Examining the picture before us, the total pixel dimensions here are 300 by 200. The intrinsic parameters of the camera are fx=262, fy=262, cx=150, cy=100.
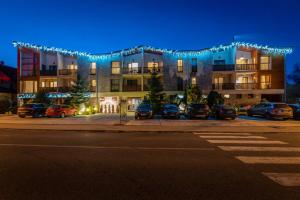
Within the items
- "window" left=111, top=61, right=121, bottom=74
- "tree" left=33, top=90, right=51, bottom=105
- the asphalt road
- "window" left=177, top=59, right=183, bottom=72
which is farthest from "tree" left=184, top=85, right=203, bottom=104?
the asphalt road

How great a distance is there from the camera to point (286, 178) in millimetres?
5953

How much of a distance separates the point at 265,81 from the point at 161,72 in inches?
600

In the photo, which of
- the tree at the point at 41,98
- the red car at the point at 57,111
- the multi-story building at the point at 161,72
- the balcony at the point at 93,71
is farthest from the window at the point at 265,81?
the tree at the point at 41,98

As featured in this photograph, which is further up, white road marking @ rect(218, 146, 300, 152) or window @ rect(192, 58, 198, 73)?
window @ rect(192, 58, 198, 73)

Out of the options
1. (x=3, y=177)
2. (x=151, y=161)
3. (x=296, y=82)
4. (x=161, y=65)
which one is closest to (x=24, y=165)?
(x=3, y=177)

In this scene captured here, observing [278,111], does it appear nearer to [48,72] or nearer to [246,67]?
[246,67]

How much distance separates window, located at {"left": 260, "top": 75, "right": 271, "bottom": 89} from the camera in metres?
37.7

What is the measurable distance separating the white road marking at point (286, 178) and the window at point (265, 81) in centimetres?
3430

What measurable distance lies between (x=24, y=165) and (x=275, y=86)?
3753 centimetres

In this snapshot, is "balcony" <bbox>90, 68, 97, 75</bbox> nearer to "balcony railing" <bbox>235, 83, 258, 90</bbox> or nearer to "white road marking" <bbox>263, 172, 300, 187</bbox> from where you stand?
"balcony railing" <bbox>235, 83, 258, 90</bbox>

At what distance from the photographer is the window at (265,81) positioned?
3772 cm

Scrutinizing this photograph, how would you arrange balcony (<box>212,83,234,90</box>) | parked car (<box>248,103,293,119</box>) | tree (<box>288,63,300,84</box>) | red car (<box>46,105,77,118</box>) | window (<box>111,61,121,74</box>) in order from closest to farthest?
1. parked car (<box>248,103,293,119</box>)
2. red car (<box>46,105,77,118</box>)
3. balcony (<box>212,83,234,90</box>)
4. window (<box>111,61,121,74</box>)
5. tree (<box>288,63,300,84</box>)

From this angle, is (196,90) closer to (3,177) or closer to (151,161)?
(151,161)

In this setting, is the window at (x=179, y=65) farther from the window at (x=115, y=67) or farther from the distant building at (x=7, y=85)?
the distant building at (x=7, y=85)
